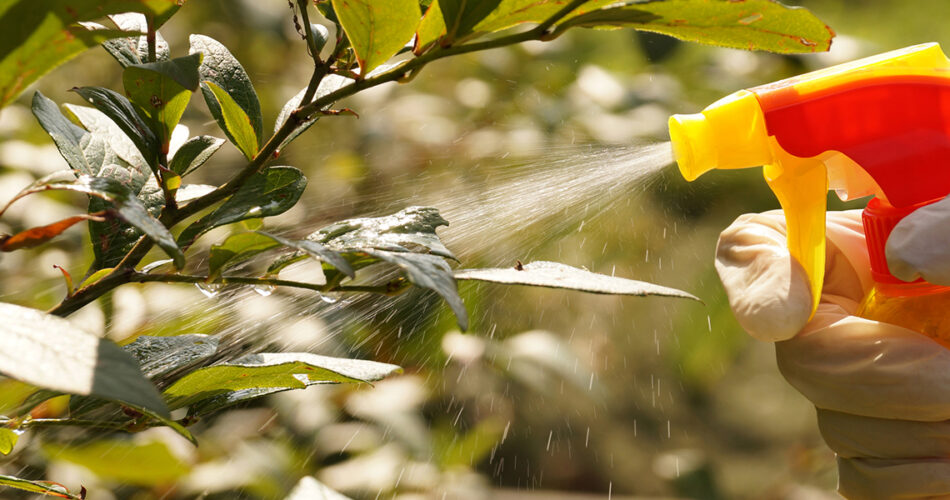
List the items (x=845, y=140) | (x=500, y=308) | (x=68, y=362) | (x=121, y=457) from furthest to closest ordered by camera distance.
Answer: (x=500, y=308)
(x=121, y=457)
(x=845, y=140)
(x=68, y=362)

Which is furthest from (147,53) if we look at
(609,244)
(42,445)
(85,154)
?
(609,244)

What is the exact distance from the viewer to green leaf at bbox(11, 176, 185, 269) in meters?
0.19

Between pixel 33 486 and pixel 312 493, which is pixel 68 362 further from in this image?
pixel 312 493

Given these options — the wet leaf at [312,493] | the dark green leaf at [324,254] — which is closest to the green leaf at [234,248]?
the dark green leaf at [324,254]

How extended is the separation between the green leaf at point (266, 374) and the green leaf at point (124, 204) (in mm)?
66

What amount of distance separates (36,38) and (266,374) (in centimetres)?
13

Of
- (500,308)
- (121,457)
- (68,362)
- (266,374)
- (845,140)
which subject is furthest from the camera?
(500,308)

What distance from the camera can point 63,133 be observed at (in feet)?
0.99

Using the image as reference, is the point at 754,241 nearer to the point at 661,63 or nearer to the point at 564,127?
the point at 564,127

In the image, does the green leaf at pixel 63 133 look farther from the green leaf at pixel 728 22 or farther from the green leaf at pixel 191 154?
the green leaf at pixel 728 22

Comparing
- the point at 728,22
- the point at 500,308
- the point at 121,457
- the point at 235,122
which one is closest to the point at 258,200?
the point at 235,122

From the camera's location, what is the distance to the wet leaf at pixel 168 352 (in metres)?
0.28

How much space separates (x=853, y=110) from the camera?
0.37 m

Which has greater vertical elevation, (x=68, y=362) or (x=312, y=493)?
(x=68, y=362)
